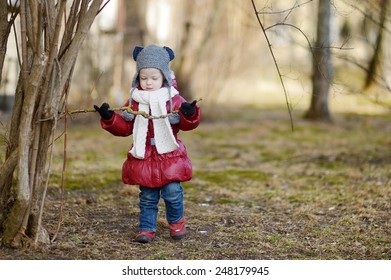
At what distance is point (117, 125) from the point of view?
4344 mm

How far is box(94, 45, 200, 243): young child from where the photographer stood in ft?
14.2

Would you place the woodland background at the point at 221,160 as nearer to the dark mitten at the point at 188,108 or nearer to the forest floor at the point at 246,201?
the forest floor at the point at 246,201

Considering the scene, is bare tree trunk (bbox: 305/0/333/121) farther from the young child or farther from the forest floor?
the young child

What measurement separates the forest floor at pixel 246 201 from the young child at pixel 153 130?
0.36 m

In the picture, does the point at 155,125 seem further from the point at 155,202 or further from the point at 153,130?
the point at 155,202

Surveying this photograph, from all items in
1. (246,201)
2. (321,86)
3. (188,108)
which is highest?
(321,86)

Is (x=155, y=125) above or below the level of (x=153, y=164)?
above

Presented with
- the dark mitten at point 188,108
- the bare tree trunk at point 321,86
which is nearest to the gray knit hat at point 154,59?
the dark mitten at point 188,108

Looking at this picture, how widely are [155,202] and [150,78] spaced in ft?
2.75

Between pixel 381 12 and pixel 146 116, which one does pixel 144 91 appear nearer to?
pixel 146 116

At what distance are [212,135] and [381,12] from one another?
3650 mm

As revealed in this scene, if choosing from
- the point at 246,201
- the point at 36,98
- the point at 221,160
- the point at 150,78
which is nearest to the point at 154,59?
the point at 150,78

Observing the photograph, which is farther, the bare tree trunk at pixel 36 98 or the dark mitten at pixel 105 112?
the dark mitten at pixel 105 112

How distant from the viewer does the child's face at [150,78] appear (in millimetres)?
4324
